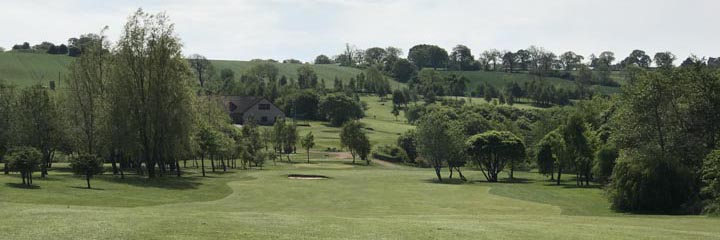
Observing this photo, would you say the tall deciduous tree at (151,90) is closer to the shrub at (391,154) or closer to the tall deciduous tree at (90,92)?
the tall deciduous tree at (90,92)

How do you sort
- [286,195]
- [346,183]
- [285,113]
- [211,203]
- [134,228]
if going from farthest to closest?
[285,113], [346,183], [286,195], [211,203], [134,228]

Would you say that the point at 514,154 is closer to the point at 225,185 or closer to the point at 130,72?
the point at 225,185

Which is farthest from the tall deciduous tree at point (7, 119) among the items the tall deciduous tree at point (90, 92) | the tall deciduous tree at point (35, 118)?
the tall deciduous tree at point (90, 92)

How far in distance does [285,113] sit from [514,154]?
11424 centimetres

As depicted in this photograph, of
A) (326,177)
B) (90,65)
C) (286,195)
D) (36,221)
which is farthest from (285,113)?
(36,221)

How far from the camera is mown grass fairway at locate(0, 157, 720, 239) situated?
23734 millimetres

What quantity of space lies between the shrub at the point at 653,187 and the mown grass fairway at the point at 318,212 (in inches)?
81.6

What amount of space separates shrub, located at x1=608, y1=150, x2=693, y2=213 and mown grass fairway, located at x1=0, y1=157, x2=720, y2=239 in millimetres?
2072

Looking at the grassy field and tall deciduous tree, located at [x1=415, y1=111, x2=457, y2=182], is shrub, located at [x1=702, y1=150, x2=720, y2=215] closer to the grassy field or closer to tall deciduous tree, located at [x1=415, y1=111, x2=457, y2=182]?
tall deciduous tree, located at [x1=415, y1=111, x2=457, y2=182]

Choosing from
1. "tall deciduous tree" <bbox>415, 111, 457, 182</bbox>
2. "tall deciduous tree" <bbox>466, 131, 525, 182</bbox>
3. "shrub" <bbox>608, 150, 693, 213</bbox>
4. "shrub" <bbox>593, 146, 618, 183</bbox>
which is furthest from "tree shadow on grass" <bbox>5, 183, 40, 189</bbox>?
"shrub" <bbox>593, 146, 618, 183</bbox>

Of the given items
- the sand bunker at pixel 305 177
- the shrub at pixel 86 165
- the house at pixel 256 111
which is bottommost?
the sand bunker at pixel 305 177

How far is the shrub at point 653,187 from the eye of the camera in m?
47.4

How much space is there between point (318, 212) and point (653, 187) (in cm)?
2674

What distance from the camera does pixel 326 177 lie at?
256 ft
